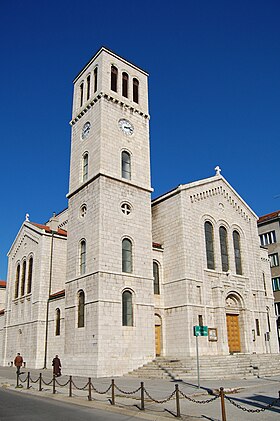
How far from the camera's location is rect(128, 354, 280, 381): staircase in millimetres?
22906

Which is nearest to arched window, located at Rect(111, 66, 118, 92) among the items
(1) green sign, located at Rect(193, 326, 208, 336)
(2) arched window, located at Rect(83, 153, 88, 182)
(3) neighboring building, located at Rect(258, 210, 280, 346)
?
(2) arched window, located at Rect(83, 153, 88, 182)

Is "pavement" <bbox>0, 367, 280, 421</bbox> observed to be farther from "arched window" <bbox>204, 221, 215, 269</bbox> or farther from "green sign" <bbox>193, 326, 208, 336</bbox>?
"arched window" <bbox>204, 221, 215, 269</bbox>

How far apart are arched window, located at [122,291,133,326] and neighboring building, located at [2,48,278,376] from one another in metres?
0.07

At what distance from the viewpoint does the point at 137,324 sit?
27.4 metres

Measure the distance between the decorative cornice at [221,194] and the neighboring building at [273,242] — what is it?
13761 mm

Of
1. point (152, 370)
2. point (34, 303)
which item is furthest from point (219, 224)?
point (34, 303)

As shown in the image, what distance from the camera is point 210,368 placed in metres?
23.8

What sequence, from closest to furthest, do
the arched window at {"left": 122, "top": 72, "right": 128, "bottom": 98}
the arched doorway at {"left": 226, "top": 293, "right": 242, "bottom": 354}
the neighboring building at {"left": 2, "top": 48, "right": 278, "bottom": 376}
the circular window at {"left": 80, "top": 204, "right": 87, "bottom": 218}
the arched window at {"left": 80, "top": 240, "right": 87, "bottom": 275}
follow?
the neighboring building at {"left": 2, "top": 48, "right": 278, "bottom": 376}
the arched window at {"left": 80, "top": 240, "right": 87, "bottom": 275}
the circular window at {"left": 80, "top": 204, "right": 87, "bottom": 218}
the arched doorway at {"left": 226, "top": 293, "right": 242, "bottom": 354}
the arched window at {"left": 122, "top": 72, "right": 128, "bottom": 98}

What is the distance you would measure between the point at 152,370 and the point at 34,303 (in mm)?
13627

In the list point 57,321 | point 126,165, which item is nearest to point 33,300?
point 57,321

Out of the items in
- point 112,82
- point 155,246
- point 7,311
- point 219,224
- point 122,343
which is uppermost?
point 112,82

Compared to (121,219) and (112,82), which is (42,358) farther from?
(112,82)

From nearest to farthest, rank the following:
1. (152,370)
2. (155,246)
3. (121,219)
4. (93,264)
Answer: (152,370) → (93,264) → (121,219) → (155,246)

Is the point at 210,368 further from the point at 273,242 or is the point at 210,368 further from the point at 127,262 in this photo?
the point at 273,242
